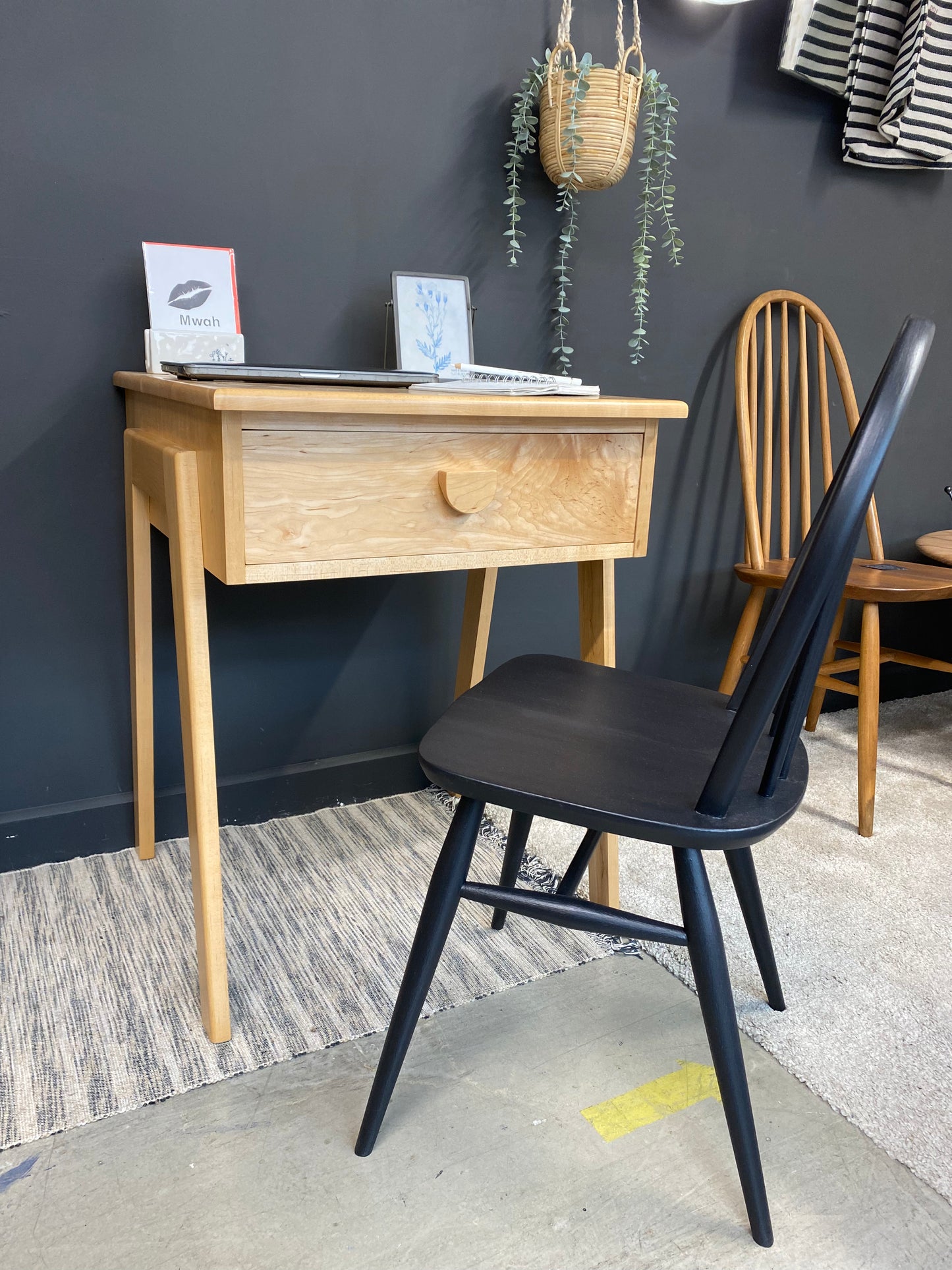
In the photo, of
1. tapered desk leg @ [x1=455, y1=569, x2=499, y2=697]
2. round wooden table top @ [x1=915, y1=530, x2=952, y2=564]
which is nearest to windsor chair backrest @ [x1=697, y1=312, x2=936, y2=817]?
tapered desk leg @ [x1=455, y1=569, x2=499, y2=697]

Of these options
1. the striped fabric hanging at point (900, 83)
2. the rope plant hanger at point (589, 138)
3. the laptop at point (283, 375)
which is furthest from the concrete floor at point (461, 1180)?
the striped fabric hanging at point (900, 83)

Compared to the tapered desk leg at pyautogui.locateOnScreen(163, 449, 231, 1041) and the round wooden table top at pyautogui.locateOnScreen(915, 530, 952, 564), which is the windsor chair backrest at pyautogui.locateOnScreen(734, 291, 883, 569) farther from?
the tapered desk leg at pyautogui.locateOnScreen(163, 449, 231, 1041)

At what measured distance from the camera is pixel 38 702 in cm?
133

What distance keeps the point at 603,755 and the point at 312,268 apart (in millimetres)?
932

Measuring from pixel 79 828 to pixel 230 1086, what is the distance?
1.89 ft

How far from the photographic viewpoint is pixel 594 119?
4.34ft

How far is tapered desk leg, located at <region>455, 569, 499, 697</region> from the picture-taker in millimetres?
1471

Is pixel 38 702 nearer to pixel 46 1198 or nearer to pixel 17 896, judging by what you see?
pixel 17 896

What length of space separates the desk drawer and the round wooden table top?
950 millimetres

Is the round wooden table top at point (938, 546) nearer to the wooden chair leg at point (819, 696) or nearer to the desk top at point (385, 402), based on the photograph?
the wooden chair leg at point (819, 696)

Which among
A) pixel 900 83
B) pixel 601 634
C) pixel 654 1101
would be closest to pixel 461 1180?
pixel 654 1101

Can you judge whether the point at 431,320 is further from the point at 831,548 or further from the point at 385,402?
the point at 831,548

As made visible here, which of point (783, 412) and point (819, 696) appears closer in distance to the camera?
A: point (783, 412)

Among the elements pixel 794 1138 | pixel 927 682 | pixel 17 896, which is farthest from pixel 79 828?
pixel 927 682
